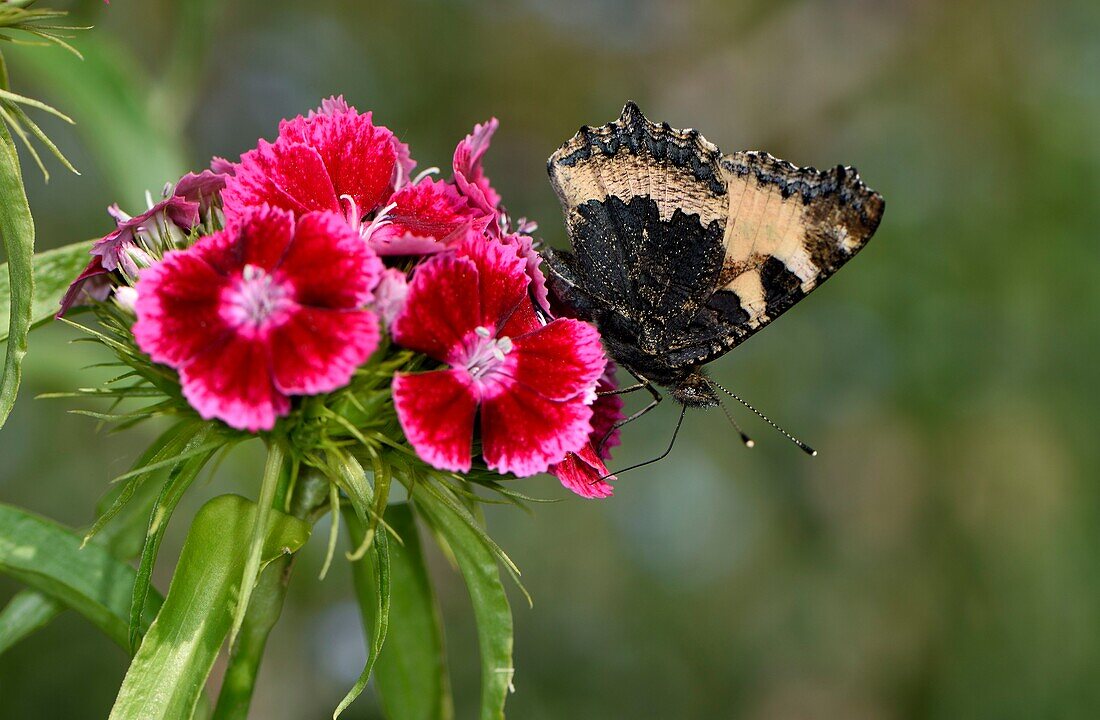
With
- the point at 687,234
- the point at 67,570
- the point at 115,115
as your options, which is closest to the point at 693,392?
the point at 687,234

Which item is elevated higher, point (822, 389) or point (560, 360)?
point (822, 389)

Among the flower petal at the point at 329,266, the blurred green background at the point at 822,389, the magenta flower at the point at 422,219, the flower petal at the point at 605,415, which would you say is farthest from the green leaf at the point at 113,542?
the blurred green background at the point at 822,389

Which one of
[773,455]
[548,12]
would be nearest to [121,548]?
[773,455]

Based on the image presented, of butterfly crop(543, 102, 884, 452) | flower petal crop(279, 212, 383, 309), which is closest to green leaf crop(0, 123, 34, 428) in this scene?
flower petal crop(279, 212, 383, 309)

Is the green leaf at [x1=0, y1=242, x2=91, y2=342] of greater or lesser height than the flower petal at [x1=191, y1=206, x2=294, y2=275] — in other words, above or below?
above

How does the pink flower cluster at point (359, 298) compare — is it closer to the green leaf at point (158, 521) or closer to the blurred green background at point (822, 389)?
the green leaf at point (158, 521)

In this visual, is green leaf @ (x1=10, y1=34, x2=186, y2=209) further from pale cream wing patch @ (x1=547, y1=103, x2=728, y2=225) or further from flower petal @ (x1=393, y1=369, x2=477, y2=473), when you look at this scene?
flower petal @ (x1=393, y1=369, x2=477, y2=473)

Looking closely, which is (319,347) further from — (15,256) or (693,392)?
(693,392)

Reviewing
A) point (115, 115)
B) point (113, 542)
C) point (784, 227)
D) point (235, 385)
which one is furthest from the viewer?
point (115, 115)
